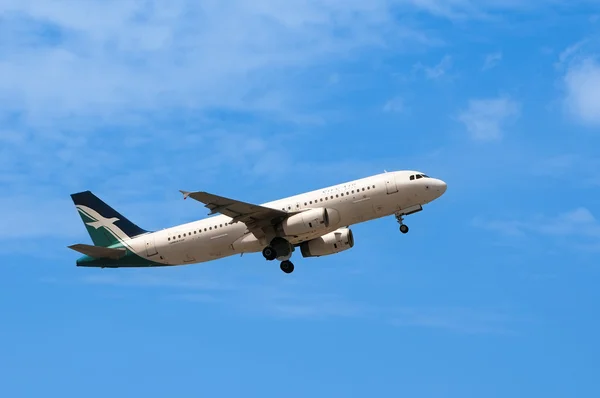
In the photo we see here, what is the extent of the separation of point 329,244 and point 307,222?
5095 millimetres

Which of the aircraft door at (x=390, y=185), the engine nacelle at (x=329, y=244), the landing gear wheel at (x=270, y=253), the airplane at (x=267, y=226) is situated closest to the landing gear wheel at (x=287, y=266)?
the airplane at (x=267, y=226)

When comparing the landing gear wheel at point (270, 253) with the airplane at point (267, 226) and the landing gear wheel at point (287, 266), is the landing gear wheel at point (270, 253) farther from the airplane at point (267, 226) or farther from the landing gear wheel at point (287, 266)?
the landing gear wheel at point (287, 266)

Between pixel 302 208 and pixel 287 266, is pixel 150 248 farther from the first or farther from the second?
pixel 302 208

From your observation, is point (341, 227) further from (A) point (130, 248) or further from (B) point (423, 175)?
(A) point (130, 248)

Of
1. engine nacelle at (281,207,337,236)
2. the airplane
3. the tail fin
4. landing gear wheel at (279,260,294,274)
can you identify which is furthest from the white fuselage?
landing gear wheel at (279,260,294,274)

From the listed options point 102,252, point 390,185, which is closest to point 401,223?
point 390,185

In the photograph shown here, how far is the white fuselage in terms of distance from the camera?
63219 mm

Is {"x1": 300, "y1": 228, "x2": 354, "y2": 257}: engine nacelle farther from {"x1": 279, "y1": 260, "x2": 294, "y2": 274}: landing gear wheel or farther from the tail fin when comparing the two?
the tail fin

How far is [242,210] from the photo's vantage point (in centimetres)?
6375

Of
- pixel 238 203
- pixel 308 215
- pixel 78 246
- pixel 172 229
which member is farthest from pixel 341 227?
pixel 78 246

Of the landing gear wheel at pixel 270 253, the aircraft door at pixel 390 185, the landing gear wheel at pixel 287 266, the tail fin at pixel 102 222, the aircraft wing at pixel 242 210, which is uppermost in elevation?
the tail fin at pixel 102 222

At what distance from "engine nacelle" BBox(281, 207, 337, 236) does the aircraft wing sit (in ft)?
2.57

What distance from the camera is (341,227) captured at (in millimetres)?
64938

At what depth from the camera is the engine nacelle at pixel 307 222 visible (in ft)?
208
